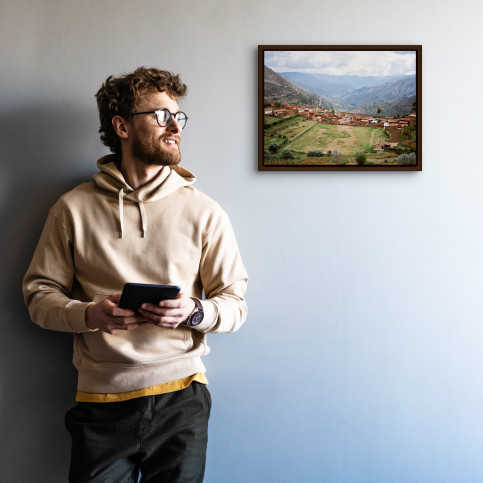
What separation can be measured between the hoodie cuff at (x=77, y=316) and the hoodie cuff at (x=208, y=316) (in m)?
0.31

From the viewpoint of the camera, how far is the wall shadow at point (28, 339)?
166 centimetres

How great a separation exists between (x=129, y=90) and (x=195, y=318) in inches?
28.5

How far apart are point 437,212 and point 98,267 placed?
1180 millimetres

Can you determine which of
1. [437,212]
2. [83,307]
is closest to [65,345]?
[83,307]

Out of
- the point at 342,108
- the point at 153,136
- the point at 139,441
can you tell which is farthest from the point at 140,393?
the point at 342,108

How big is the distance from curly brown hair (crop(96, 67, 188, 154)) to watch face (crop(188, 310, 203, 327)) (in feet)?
2.12

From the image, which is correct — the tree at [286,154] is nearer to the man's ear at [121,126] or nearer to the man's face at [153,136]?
the man's face at [153,136]

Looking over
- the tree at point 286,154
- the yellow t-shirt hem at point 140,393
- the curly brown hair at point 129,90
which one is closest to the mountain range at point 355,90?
the tree at point 286,154

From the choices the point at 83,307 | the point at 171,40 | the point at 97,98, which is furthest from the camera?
the point at 171,40

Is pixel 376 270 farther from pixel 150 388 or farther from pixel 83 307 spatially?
pixel 83 307

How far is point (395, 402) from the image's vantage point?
66.4 inches

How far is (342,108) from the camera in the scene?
1.70 meters

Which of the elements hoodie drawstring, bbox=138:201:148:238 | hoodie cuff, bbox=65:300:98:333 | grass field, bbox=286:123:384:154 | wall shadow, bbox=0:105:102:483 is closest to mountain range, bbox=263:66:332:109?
grass field, bbox=286:123:384:154

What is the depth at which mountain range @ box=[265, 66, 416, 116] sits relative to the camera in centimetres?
168
